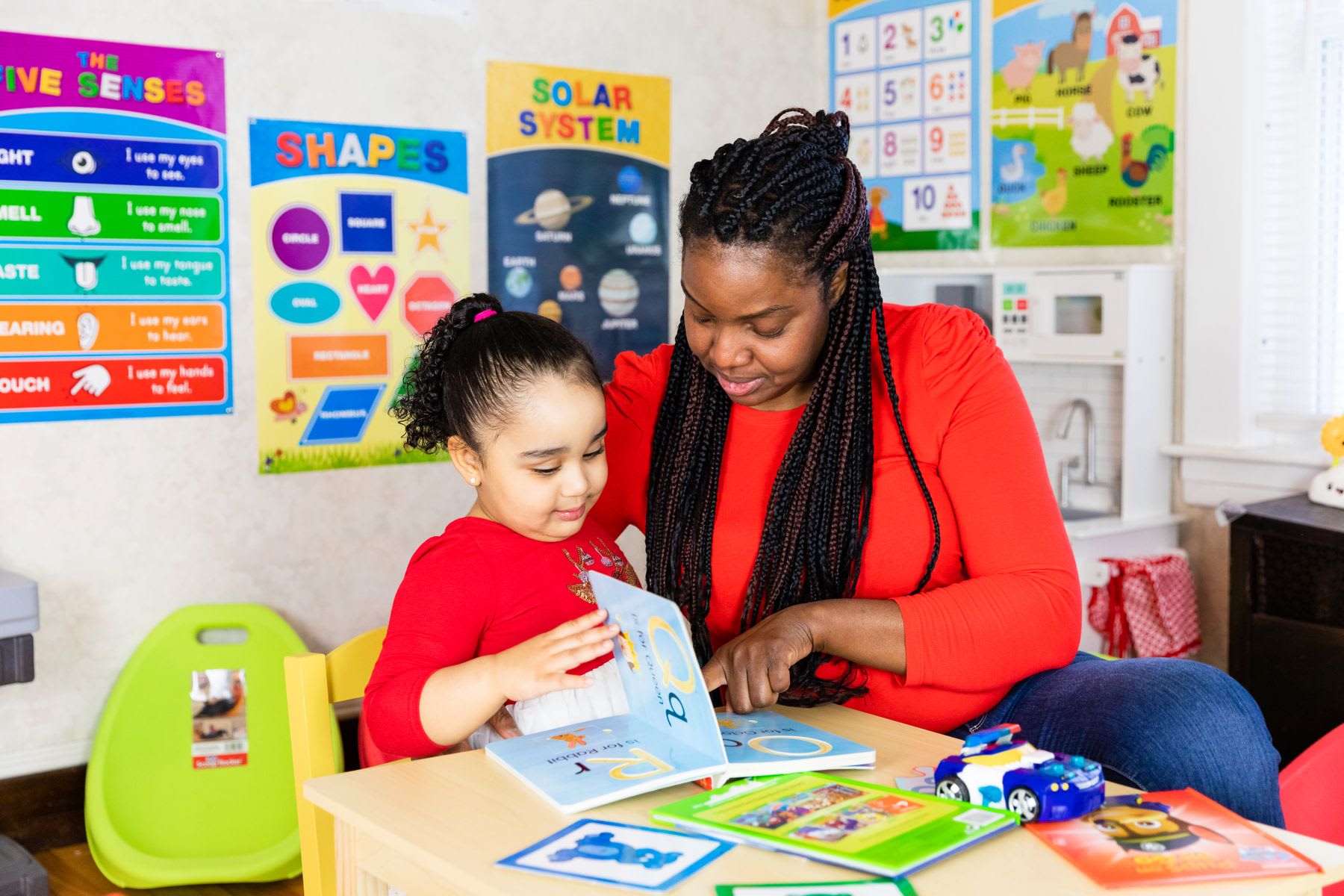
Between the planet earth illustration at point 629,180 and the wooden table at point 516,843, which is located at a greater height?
the planet earth illustration at point 629,180

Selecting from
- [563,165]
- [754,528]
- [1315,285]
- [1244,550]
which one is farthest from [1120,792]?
[563,165]

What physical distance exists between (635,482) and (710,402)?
0.19m

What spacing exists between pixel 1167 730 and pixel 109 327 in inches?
98.8

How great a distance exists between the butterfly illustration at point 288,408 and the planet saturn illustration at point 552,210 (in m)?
0.79

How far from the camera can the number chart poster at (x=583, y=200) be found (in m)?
3.66

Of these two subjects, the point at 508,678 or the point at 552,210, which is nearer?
the point at 508,678

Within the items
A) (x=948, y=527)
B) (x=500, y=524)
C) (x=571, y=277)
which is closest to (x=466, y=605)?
(x=500, y=524)

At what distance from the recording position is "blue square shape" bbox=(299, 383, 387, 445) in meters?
3.38

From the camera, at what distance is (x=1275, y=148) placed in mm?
3309

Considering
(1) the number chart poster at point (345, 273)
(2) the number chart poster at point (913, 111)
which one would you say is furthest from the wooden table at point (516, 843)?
(2) the number chart poster at point (913, 111)

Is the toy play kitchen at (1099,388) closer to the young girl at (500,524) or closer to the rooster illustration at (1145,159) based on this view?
the rooster illustration at (1145,159)

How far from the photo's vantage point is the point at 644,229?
3.94 m

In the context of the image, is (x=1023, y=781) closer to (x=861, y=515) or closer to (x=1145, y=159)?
(x=861, y=515)

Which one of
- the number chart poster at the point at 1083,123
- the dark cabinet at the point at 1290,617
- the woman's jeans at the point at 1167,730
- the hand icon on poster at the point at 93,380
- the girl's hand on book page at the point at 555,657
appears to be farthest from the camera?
the number chart poster at the point at 1083,123
